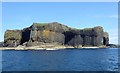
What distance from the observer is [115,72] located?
52594 millimetres

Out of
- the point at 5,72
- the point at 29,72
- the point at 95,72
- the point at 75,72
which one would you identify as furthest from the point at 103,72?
the point at 5,72

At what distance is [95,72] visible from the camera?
171ft

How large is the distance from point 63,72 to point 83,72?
3610mm

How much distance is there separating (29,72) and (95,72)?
38.3 ft

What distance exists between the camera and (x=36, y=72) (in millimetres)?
51344

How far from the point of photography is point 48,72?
2047 inches

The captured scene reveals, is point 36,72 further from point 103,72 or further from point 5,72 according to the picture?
→ point 103,72

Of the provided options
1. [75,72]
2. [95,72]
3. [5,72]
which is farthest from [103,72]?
[5,72]

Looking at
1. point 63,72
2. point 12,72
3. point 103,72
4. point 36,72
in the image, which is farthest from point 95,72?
point 12,72

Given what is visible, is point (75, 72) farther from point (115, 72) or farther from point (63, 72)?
point (115, 72)

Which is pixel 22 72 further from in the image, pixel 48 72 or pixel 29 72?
pixel 48 72

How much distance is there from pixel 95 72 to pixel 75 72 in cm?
354

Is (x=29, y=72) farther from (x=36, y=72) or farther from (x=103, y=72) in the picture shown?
(x=103, y=72)

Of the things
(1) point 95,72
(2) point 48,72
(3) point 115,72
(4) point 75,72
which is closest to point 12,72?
(2) point 48,72
